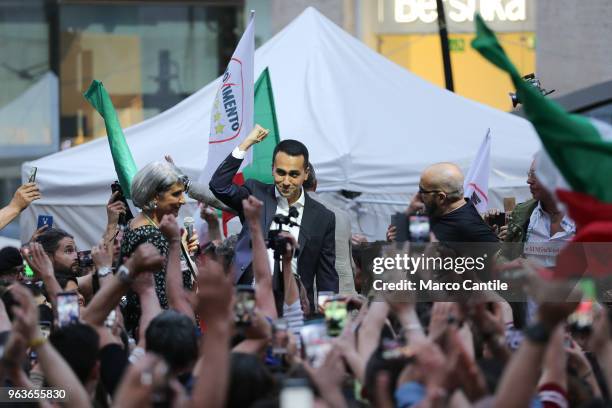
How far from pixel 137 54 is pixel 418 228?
13872 millimetres

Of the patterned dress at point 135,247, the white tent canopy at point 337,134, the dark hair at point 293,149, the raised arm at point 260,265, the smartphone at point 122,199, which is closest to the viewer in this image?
the raised arm at point 260,265

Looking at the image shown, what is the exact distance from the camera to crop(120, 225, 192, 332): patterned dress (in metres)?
6.82

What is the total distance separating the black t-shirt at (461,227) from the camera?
734 centimetres

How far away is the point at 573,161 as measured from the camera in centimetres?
541

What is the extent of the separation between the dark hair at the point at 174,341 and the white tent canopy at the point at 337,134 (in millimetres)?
5706

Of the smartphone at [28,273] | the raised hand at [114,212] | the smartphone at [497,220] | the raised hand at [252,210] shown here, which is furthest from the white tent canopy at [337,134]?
the raised hand at [252,210]

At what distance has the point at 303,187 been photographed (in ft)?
27.6

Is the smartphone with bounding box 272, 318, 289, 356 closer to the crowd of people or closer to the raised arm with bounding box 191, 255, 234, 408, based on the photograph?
the crowd of people

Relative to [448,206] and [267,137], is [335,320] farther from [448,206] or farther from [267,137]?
[267,137]

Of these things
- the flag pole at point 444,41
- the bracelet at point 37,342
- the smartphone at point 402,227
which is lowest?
the bracelet at point 37,342

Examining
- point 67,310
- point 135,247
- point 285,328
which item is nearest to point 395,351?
point 285,328

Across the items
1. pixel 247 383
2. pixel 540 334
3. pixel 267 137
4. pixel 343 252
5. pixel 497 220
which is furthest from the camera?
pixel 267 137

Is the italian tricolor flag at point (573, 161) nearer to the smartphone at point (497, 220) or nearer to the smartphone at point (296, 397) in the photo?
the smartphone at point (296, 397)

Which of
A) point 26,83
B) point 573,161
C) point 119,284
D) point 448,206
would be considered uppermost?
point 26,83
